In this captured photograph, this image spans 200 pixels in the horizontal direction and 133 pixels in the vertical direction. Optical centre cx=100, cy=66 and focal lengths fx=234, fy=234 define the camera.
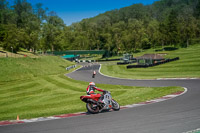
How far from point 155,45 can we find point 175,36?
81.5 feet

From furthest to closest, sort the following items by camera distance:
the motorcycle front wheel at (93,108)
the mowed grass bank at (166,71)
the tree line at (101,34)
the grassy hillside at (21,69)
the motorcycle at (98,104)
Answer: the tree line at (101,34), the grassy hillside at (21,69), the mowed grass bank at (166,71), the motorcycle at (98,104), the motorcycle front wheel at (93,108)

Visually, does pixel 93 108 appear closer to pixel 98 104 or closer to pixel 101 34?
pixel 98 104

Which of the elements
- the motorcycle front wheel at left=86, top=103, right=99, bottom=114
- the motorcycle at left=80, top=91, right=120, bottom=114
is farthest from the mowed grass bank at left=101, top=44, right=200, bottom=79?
the motorcycle front wheel at left=86, top=103, right=99, bottom=114

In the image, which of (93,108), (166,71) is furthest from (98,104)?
(166,71)

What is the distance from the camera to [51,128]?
11820 mm

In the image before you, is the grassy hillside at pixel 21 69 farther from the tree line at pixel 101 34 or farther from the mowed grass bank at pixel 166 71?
the tree line at pixel 101 34

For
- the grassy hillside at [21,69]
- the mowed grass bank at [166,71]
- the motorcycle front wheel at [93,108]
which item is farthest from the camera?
the grassy hillside at [21,69]

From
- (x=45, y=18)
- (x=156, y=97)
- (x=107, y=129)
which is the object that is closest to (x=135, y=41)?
(x=45, y=18)

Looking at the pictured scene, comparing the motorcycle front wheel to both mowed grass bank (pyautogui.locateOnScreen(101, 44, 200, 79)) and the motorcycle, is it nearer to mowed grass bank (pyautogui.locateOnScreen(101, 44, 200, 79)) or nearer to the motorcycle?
the motorcycle

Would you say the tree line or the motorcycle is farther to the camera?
the tree line

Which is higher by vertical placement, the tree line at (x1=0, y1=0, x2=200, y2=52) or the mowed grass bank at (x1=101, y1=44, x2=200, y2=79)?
the tree line at (x1=0, y1=0, x2=200, y2=52)

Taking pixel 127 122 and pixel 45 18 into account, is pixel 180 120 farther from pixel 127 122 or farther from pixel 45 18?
pixel 45 18

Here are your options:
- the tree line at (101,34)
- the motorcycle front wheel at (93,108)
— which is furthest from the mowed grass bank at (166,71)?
the tree line at (101,34)

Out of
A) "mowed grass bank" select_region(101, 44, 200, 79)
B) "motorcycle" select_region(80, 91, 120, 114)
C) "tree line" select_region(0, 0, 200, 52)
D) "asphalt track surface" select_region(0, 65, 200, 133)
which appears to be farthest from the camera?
"tree line" select_region(0, 0, 200, 52)
